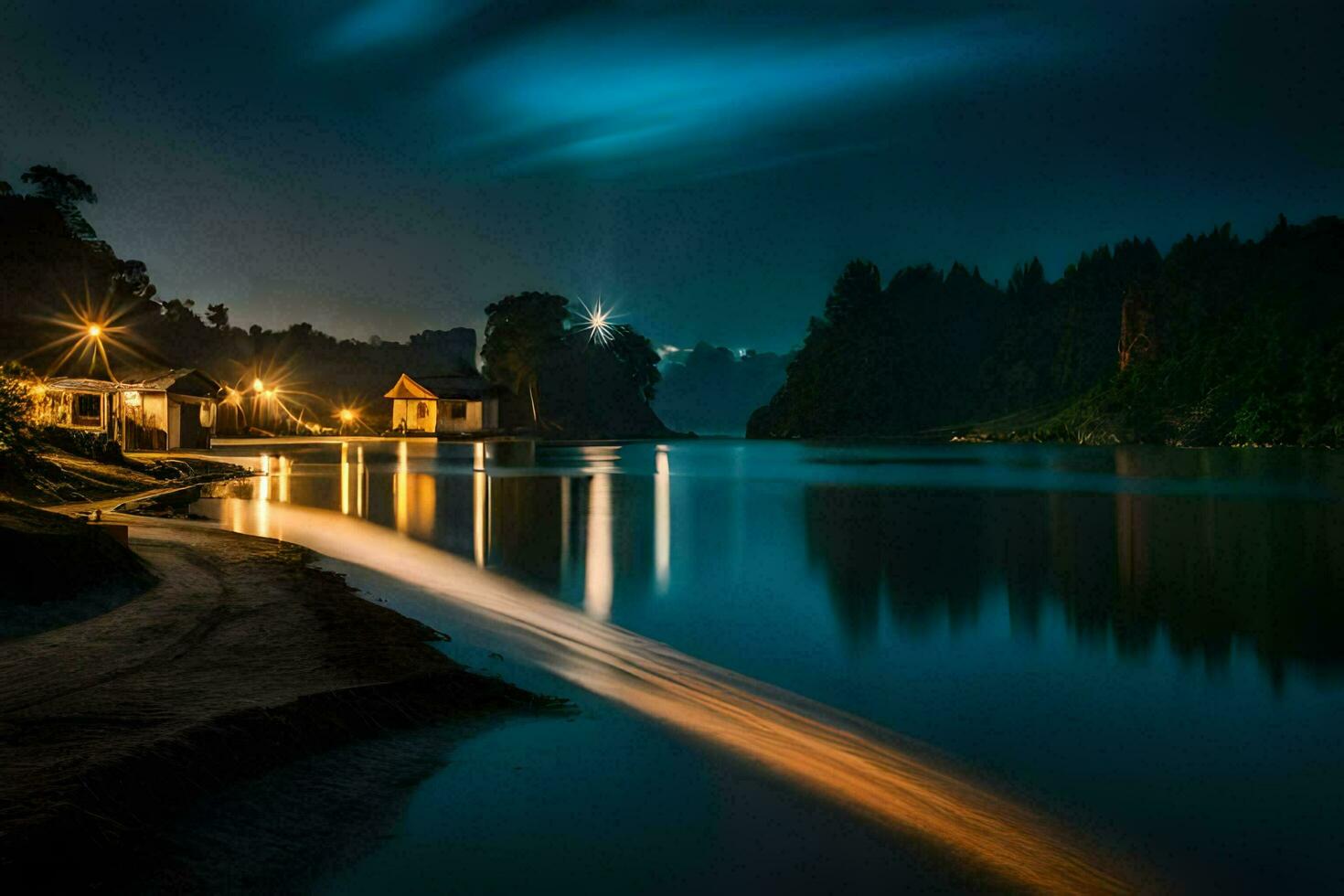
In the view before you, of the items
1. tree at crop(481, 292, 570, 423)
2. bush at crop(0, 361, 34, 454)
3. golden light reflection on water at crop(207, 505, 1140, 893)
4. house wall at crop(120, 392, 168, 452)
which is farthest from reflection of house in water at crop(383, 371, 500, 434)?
golden light reflection on water at crop(207, 505, 1140, 893)

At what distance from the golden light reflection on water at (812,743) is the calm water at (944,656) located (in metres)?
0.30

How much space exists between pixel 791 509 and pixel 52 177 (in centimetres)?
8092

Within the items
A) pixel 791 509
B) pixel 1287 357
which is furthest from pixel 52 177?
pixel 1287 357

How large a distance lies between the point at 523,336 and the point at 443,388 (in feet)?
60.2

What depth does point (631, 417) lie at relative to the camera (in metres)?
172

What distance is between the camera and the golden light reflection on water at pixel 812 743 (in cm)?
629

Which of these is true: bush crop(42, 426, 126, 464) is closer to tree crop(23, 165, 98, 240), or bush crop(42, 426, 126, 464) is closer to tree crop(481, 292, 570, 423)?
tree crop(23, 165, 98, 240)

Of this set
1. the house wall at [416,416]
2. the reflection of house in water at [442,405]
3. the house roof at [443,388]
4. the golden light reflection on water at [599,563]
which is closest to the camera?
the golden light reflection on water at [599,563]

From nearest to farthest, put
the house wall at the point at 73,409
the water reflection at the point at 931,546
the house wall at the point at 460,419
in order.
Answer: the water reflection at the point at 931,546, the house wall at the point at 73,409, the house wall at the point at 460,419

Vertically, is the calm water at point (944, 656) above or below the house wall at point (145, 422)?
below

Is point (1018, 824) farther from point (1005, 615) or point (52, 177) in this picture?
point (52, 177)

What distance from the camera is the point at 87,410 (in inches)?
1871

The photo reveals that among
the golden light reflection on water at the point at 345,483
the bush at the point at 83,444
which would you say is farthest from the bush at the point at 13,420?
the golden light reflection on water at the point at 345,483

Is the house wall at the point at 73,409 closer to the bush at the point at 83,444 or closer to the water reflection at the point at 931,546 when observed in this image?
the water reflection at the point at 931,546
